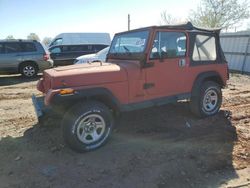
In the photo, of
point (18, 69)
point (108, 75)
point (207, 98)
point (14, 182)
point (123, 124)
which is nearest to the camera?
point (14, 182)

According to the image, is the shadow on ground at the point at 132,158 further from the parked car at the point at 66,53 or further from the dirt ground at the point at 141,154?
the parked car at the point at 66,53

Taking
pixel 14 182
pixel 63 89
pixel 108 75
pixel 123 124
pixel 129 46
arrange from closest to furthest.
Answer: pixel 14 182 < pixel 63 89 < pixel 108 75 < pixel 129 46 < pixel 123 124

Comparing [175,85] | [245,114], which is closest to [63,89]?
[175,85]

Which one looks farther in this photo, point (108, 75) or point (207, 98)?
point (207, 98)

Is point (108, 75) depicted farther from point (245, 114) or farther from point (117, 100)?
point (245, 114)

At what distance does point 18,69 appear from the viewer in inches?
467

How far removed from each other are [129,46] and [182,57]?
107 cm

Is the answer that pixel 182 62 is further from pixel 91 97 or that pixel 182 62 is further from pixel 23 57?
pixel 23 57

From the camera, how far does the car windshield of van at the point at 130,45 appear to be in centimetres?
468

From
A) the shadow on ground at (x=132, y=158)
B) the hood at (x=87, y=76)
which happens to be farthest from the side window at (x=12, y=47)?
the hood at (x=87, y=76)

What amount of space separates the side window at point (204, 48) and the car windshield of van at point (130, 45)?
124 cm

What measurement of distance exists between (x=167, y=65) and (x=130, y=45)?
2.69 feet

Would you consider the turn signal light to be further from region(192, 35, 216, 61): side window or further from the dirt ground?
region(192, 35, 216, 61): side window

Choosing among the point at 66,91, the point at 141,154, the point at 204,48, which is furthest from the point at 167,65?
the point at 66,91
